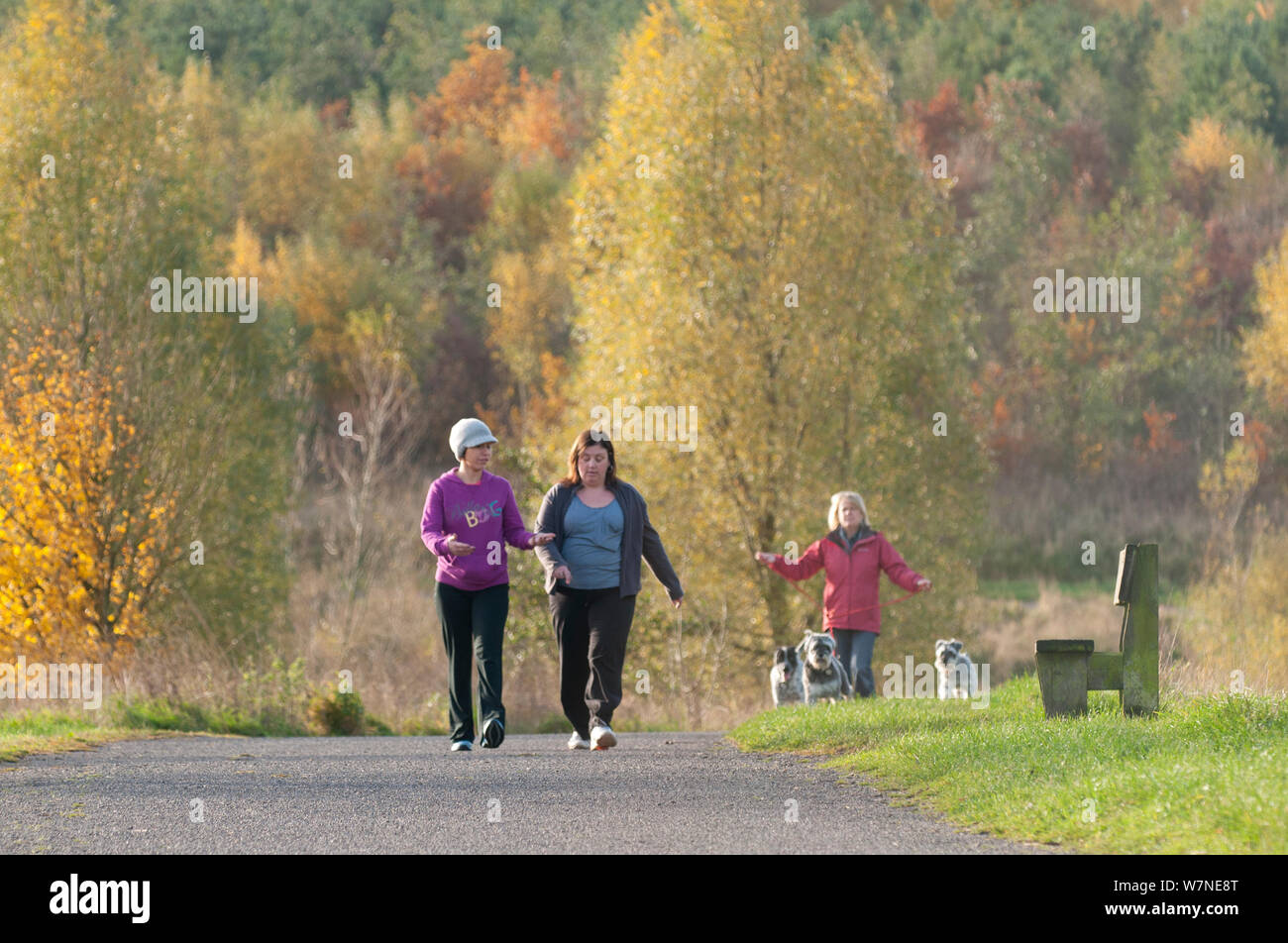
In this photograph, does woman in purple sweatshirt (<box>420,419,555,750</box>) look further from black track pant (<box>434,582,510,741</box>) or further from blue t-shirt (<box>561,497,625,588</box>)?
blue t-shirt (<box>561,497,625,588</box>)

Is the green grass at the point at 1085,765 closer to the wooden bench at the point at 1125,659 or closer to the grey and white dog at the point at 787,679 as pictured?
the wooden bench at the point at 1125,659

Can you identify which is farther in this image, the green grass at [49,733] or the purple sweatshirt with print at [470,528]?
the green grass at [49,733]

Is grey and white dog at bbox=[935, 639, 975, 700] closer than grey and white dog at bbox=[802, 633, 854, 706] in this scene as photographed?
No

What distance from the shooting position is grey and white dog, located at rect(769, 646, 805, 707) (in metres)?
16.9

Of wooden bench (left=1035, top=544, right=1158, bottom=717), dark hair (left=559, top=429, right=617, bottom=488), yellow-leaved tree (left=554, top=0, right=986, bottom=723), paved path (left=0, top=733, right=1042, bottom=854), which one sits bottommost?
paved path (left=0, top=733, right=1042, bottom=854)

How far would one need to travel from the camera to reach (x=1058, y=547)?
5744 cm

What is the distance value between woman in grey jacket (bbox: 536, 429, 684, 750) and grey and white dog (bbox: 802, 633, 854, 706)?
3.31 metres

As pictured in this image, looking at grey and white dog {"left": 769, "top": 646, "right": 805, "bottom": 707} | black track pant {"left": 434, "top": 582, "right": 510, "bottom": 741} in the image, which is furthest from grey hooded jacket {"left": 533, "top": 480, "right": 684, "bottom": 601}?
grey and white dog {"left": 769, "top": 646, "right": 805, "bottom": 707}

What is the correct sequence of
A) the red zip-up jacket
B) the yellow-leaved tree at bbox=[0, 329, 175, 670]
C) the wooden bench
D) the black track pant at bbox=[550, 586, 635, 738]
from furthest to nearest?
1. the yellow-leaved tree at bbox=[0, 329, 175, 670]
2. the red zip-up jacket
3. the black track pant at bbox=[550, 586, 635, 738]
4. the wooden bench

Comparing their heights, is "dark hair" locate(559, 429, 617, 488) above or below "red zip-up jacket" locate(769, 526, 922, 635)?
above

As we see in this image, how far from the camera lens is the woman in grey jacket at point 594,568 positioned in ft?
41.7

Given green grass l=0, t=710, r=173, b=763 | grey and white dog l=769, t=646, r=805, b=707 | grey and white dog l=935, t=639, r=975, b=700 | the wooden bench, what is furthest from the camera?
grey and white dog l=935, t=639, r=975, b=700

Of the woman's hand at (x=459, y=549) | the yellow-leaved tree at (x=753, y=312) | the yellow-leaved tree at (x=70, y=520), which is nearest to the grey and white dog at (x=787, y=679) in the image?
the woman's hand at (x=459, y=549)
